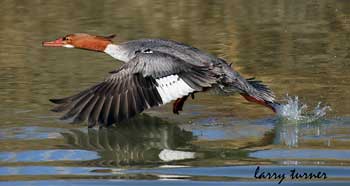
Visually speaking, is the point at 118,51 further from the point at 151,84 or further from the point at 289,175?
the point at 289,175

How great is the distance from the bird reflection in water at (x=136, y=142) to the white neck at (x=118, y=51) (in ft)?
2.28

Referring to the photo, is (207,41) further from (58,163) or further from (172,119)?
(58,163)

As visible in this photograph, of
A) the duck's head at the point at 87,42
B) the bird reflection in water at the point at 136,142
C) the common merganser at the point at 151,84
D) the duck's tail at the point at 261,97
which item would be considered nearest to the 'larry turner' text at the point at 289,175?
the bird reflection in water at the point at 136,142

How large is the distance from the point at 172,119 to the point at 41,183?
2573 mm

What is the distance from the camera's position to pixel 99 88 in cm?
945

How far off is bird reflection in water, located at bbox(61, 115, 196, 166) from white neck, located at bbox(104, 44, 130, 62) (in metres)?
0.69

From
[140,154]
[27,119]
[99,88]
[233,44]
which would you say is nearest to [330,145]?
[140,154]

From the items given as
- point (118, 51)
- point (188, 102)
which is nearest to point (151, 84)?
point (118, 51)

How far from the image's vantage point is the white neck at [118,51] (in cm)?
1038

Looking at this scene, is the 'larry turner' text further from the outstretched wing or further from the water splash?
the water splash

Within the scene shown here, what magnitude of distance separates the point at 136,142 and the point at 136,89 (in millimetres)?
526

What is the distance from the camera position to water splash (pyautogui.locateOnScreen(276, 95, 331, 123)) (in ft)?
32.0

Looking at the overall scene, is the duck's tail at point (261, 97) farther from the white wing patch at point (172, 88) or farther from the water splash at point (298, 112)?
the white wing patch at point (172, 88)

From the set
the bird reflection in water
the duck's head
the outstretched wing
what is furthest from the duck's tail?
the duck's head
